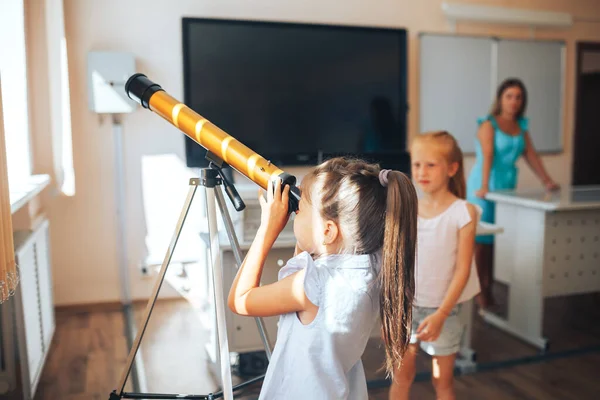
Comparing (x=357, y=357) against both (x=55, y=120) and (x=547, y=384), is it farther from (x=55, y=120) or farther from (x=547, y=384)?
(x=55, y=120)

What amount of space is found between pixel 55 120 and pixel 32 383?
179 centimetres

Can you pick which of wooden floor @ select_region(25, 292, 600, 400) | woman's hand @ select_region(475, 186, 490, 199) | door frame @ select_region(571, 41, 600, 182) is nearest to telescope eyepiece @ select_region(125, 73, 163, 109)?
wooden floor @ select_region(25, 292, 600, 400)

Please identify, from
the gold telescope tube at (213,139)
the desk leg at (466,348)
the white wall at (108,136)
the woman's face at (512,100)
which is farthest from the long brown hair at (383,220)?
the white wall at (108,136)

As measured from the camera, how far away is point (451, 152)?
2066mm

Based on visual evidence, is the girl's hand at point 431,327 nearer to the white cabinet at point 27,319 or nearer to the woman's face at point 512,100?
the white cabinet at point 27,319

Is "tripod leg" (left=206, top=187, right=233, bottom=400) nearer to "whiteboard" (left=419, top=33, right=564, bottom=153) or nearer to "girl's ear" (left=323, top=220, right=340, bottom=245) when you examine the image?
"girl's ear" (left=323, top=220, right=340, bottom=245)

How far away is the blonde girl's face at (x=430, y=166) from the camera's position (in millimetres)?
2053

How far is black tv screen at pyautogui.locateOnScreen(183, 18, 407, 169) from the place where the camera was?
3.93 metres

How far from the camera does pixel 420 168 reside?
2.06m

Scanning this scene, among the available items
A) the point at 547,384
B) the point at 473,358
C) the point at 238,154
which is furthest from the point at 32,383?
the point at 547,384

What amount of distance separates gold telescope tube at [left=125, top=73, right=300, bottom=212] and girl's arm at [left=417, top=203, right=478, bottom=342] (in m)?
0.80

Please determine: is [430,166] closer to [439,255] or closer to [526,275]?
[439,255]

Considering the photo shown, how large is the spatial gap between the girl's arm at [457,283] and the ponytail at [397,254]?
1.96 feet

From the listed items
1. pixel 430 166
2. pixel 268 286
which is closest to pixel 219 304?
pixel 268 286
